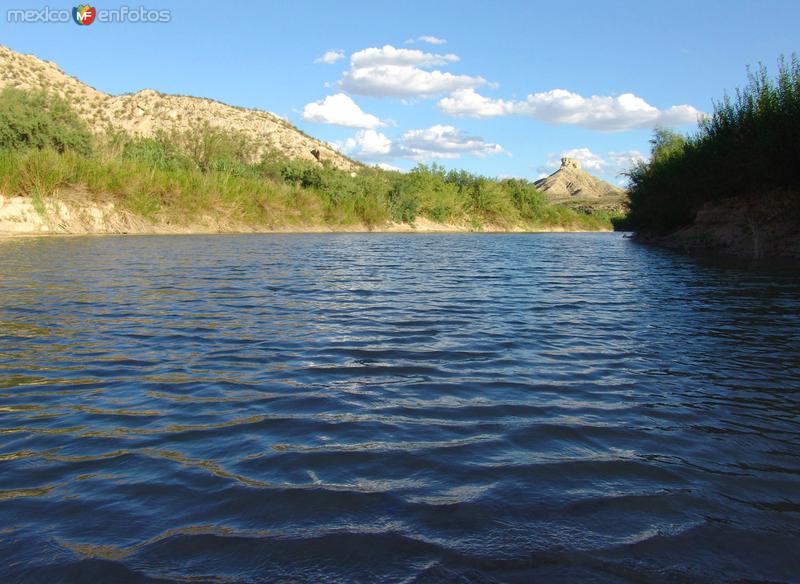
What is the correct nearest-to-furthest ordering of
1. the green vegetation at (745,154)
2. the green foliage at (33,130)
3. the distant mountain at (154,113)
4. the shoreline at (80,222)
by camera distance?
the green vegetation at (745,154) < the shoreline at (80,222) < the green foliage at (33,130) < the distant mountain at (154,113)

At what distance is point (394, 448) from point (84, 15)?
37750mm

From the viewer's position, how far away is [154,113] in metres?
86.4

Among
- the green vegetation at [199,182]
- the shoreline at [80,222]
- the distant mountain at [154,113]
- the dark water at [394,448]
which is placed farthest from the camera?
the distant mountain at [154,113]

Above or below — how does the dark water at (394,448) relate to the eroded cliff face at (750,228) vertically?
below

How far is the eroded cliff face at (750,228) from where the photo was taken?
19.7m

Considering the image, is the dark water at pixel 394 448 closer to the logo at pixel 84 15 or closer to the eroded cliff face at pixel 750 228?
the eroded cliff face at pixel 750 228

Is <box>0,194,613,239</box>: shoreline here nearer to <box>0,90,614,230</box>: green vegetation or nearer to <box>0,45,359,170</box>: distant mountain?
<box>0,90,614,230</box>: green vegetation

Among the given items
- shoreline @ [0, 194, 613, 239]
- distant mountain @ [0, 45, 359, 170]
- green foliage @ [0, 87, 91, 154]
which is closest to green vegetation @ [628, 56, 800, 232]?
shoreline @ [0, 194, 613, 239]

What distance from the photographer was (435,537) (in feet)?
8.52

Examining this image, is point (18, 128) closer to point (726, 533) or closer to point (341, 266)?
point (341, 266)

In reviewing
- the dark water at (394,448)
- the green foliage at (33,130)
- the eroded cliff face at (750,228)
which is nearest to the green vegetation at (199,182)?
the green foliage at (33,130)

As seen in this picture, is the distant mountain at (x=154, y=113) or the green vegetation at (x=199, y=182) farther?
the distant mountain at (x=154, y=113)

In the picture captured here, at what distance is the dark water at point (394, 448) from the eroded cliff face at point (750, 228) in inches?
547

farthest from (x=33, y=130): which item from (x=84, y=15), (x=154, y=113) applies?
(x=154, y=113)
